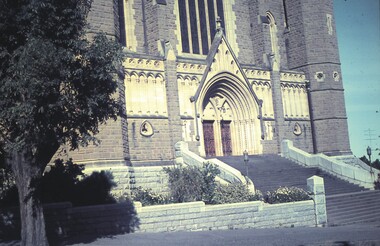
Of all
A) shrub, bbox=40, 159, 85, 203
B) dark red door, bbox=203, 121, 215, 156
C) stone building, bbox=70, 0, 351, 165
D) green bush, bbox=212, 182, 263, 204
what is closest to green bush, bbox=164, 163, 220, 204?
green bush, bbox=212, 182, 263, 204

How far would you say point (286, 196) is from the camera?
18.3 metres

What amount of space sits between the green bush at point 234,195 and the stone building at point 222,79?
438 centimetres

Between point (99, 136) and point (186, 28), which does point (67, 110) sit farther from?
point (186, 28)

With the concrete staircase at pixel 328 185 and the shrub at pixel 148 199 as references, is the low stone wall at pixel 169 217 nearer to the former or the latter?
the concrete staircase at pixel 328 185

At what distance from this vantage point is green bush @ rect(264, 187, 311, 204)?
18188 millimetres

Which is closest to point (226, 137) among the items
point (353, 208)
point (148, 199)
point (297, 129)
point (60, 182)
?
point (297, 129)

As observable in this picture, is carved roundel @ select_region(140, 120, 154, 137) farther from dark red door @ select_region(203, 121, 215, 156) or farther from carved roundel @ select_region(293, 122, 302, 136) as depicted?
carved roundel @ select_region(293, 122, 302, 136)

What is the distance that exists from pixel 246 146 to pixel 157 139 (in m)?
6.91

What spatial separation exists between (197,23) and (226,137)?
7.34 m

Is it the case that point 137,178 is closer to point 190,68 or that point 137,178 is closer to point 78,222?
point 78,222

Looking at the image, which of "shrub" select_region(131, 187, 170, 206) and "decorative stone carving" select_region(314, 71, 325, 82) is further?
"decorative stone carving" select_region(314, 71, 325, 82)

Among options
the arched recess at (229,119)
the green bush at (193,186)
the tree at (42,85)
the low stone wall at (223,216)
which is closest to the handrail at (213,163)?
the low stone wall at (223,216)

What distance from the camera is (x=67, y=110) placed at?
10.9 metres

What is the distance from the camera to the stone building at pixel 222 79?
21.6 metres
